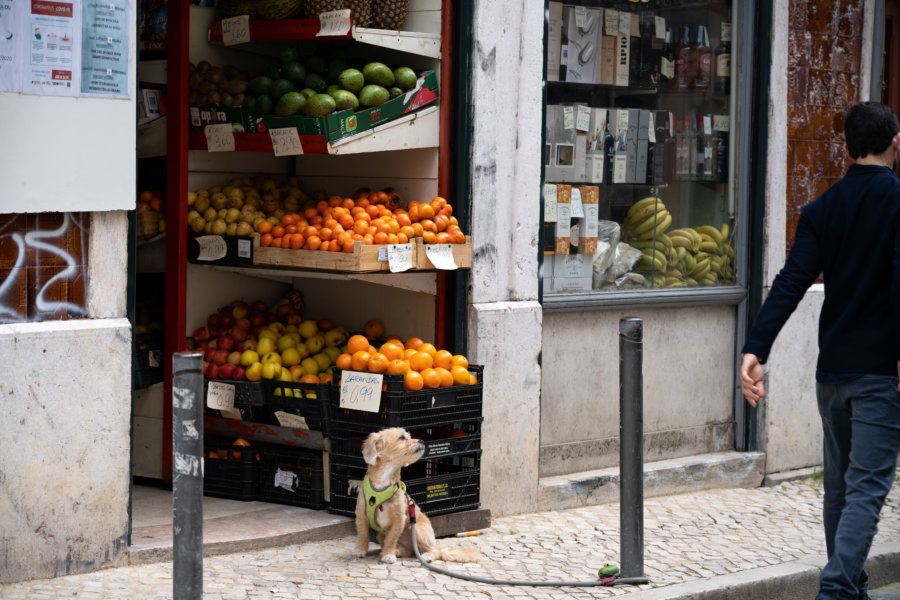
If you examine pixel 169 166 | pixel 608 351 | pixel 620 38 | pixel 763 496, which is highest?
pixel 620 38

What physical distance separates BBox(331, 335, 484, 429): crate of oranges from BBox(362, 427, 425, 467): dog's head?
0.27 meters

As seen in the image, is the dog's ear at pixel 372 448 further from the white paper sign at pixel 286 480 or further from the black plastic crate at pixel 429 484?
the white paper sign at pixel 286 480

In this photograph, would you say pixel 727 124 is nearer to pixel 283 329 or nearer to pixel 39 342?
pixel 283 329

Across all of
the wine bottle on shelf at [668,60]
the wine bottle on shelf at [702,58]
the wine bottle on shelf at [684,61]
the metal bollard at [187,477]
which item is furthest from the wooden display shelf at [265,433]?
the wine bottle on shelf at [702,58]

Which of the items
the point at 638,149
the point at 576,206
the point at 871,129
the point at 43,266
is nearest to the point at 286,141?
the point at 43,266

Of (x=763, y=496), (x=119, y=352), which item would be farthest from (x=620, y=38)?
(x=119, y=352)

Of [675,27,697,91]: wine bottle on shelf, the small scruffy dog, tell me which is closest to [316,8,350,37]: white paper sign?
the small scruffy dog

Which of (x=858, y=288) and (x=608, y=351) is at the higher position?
(x=858, y=288)

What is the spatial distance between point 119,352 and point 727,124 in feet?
15.4

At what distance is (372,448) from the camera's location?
220 inches

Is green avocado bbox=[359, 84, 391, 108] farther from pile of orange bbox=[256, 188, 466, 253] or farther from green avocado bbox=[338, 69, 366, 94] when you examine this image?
pile of orange bbox=[256, 188, 466, 253]

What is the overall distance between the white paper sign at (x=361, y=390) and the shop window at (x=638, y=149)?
5.32ft

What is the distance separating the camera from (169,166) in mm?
6676

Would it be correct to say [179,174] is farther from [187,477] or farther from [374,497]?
[187,477]
